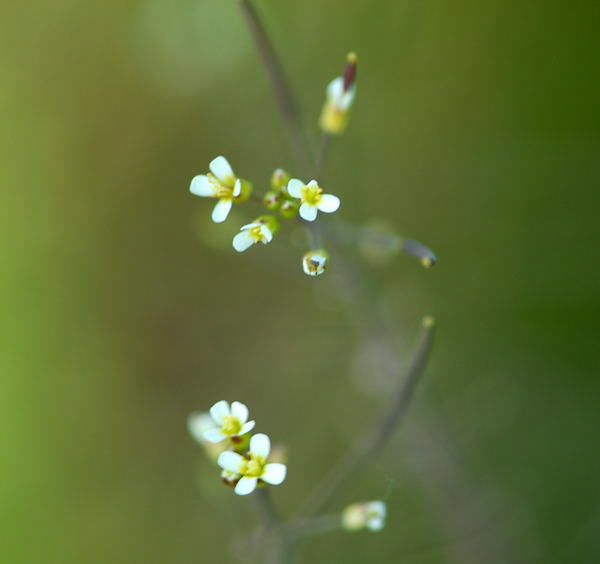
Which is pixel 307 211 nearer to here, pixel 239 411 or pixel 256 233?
pixel 256 233

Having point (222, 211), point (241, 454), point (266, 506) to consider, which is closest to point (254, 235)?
point (222, 211)

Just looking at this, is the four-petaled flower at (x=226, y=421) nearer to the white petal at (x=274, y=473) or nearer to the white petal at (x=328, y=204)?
the white petal at (x=274, y=473)

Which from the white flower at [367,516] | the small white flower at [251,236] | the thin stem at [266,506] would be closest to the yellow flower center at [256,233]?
the small white flower at [251,236]

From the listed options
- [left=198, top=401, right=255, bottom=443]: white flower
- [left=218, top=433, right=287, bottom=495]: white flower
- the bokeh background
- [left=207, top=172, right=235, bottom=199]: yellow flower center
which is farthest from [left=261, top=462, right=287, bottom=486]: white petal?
the bokeh background

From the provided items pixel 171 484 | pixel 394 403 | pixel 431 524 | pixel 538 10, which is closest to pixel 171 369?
pixel 171 484

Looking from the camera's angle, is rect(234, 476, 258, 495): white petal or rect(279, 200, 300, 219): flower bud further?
rect(279, 200, 300, 219): flower bud

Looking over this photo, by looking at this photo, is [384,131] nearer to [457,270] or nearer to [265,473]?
[457,270]

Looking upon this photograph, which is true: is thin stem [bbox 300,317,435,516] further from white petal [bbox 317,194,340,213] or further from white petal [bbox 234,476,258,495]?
white petal [bbox 234,476,258,495]
